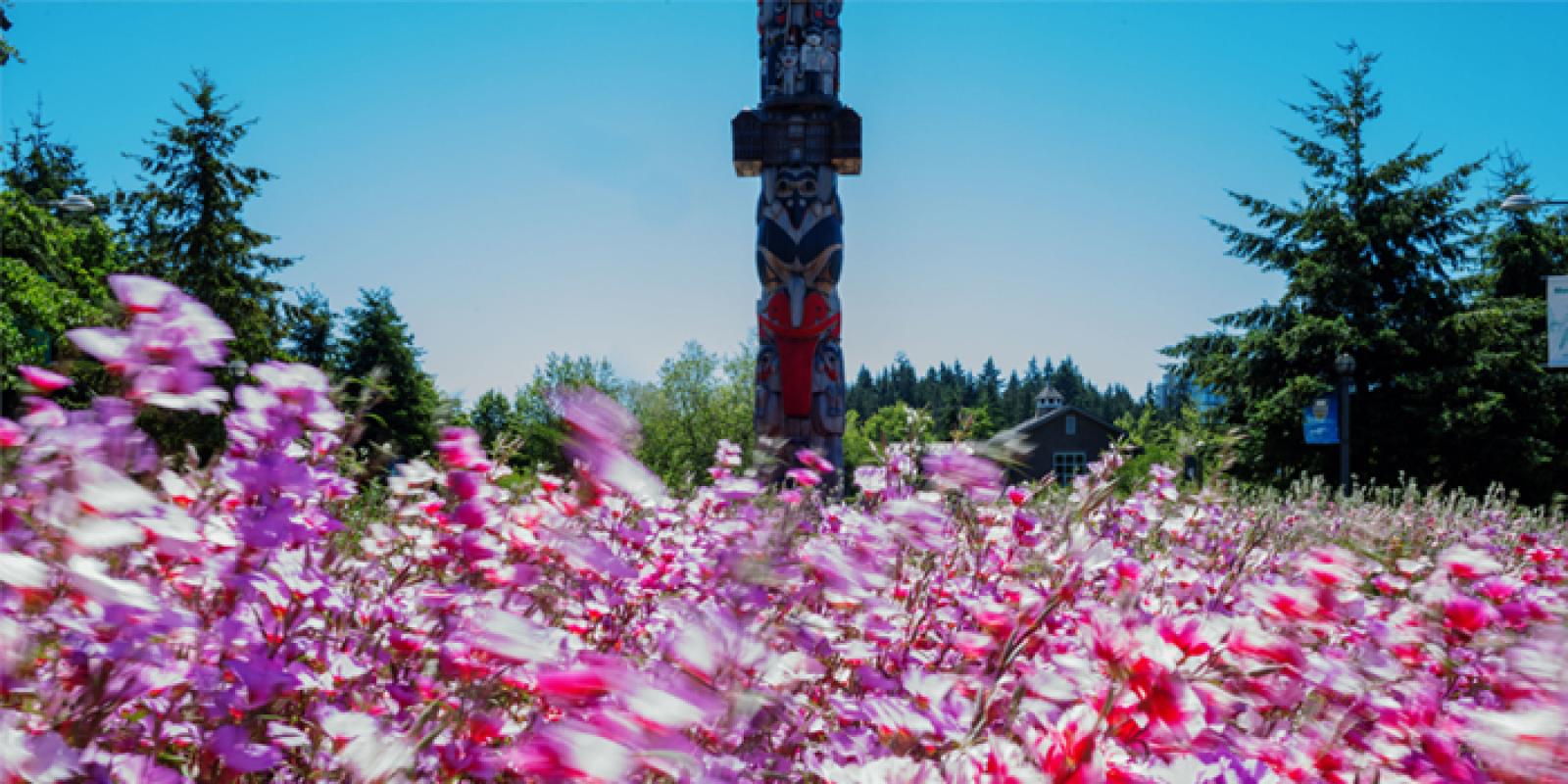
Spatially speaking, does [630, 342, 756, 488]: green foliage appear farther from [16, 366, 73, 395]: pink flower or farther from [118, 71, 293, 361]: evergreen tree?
[16, 366, 73, 395]: pink flower

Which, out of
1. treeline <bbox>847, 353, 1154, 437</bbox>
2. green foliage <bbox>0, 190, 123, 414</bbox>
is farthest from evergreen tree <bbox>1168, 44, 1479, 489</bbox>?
treeline <bbox>847, 353, 1154, 437</bbox>

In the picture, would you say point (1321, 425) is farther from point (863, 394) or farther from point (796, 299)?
point (863, 394)

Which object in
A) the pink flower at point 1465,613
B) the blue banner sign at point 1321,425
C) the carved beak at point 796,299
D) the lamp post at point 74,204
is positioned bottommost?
the pink flower at point 1465,613

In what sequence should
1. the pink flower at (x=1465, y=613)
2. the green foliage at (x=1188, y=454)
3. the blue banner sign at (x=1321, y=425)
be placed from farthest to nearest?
the blue banner sign at (x=1321, y=425) → the green foliage at (x=1188, y=454) → the pink flower at (x=1465, y=613)

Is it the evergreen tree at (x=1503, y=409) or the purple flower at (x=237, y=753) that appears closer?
the purple flower at (x=237, y=753)

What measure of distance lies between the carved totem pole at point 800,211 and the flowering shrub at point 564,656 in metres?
6.45

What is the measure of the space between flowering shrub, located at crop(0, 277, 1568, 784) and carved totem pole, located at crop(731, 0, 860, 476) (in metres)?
6.45

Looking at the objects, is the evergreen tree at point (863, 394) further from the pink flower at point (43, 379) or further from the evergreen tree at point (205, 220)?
the pink flower at point (43, 379)

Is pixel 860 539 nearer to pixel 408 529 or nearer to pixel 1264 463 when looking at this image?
pixel 408 529

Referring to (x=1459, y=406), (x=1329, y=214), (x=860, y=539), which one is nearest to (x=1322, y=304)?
(x=1329, y=214)

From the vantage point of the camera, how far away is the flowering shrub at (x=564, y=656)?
2.88 feet

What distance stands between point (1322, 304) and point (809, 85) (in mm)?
19429

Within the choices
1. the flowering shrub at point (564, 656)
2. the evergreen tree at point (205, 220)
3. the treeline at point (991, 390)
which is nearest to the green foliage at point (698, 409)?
the evergreen tree at point (205, 220)

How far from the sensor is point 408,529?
197 cm
